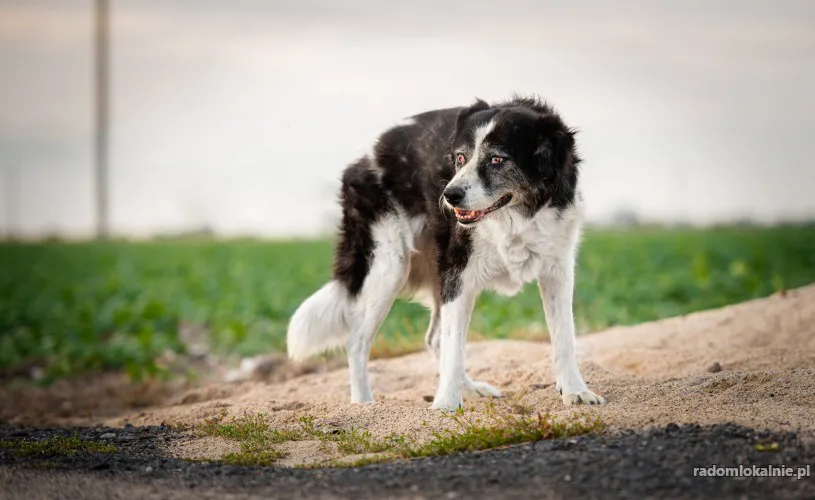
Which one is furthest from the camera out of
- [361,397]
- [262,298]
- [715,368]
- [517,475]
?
[262,298]

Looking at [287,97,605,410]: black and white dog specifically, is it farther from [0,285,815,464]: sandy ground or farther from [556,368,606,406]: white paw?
[0,285,815,464]: sandy ground

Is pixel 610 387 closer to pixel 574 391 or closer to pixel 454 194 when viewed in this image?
pixel 574 391

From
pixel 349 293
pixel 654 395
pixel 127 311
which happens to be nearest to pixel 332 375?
pixel 349 293

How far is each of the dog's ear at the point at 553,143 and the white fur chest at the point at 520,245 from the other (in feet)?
1.20

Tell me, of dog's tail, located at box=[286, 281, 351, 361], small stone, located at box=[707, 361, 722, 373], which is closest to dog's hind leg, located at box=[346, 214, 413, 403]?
dog's tail, located at box=[286, 281, 351, 361]

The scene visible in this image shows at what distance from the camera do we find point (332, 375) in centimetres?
1047

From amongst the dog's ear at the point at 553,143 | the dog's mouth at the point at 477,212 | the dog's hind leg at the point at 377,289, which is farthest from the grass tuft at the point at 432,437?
the dog's ear at the point at 553,143

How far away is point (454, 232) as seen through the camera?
7.22 m

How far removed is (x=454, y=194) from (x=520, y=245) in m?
0.83

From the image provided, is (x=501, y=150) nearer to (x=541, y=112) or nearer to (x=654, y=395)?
(x=541, y=112)

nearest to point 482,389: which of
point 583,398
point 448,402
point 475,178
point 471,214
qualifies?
point 448,402

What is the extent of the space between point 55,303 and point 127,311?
3415 mm

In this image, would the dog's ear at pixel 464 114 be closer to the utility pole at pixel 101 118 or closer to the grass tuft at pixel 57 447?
→ the grass tuft at pixel 57 447

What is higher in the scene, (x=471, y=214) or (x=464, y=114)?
(x=464, y=114)
